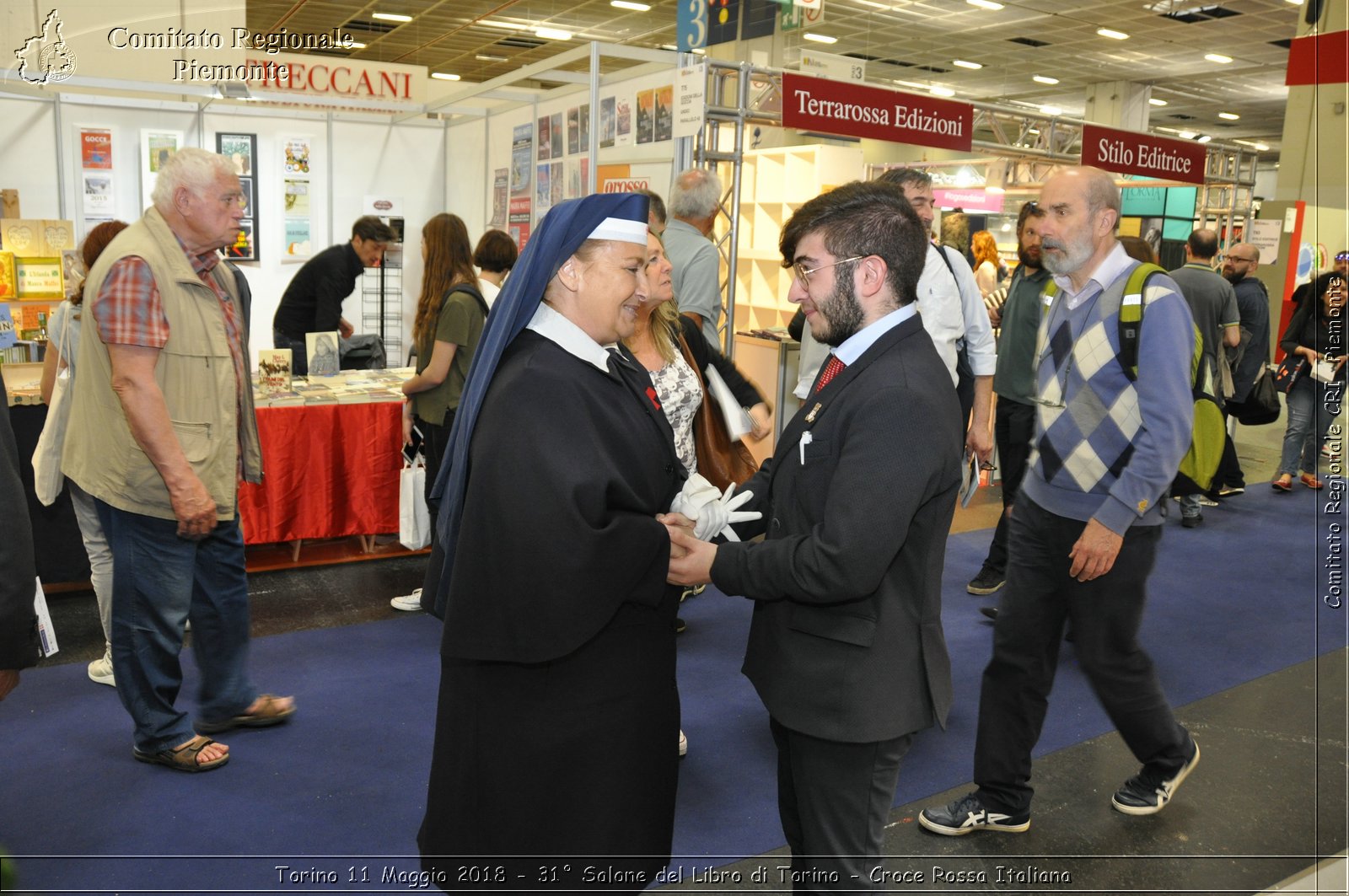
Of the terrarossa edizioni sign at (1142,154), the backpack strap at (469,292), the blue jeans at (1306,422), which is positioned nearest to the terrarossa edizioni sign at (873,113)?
the terrarossa edizioni sign at (1142,154)

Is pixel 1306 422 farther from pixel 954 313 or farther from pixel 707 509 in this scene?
pixel 707 509

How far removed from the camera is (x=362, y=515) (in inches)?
189

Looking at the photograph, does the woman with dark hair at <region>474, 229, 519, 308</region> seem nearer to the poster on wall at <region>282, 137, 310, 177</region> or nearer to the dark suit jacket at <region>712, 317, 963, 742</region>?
the dark suit jacket at <region>712, 317, 963, 742</region>

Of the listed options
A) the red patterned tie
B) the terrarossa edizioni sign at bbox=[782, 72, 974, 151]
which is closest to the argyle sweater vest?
the red patterned tie

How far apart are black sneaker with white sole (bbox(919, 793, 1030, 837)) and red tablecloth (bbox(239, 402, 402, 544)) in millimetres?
3089

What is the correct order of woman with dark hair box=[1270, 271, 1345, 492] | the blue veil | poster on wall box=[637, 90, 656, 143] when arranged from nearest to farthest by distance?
the blue veil < poster on wall box=[637, 90, 656, 143] < woman with dark hair box=[1270, 271, 1345, 492]

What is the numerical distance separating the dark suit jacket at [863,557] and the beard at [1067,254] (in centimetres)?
103

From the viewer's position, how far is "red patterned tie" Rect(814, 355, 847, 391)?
→ 5.81ft

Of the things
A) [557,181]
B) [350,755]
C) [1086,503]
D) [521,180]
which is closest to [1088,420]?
[1086,503]

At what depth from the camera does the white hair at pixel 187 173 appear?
2.63 m

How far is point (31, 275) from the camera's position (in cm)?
555

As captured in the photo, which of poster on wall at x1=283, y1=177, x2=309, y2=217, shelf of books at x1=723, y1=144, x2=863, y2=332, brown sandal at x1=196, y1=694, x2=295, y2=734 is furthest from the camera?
shelf of books at x1=723, y1=144, x2=863, y2=332

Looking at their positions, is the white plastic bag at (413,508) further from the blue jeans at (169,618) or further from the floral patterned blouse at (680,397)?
the floral patterned blouse at (680,397)

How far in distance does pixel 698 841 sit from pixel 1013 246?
15.0 m
